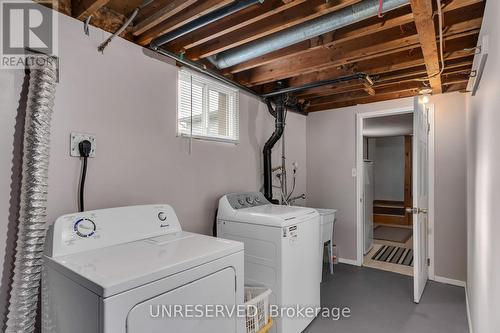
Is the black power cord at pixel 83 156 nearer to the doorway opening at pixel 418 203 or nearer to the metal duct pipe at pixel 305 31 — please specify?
the metal duct pipe at pixel 305 31

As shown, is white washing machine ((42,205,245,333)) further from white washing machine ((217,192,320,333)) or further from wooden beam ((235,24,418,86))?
wooden beam ((235,24,418,86))

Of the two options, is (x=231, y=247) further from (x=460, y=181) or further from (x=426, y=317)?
(x=460, y=181)

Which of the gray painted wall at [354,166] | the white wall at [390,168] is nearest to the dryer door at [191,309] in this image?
the gray painted wall at [354,166]

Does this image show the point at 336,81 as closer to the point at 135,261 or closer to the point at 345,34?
the point at 345,34

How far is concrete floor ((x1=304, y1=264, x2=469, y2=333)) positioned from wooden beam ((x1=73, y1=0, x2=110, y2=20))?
109 inches

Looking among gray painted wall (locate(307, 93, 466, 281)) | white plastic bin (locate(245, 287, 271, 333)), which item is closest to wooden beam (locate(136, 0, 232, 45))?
white plastic bin (locate(245, 287, 271, 333))

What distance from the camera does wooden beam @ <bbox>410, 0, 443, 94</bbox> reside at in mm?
1446

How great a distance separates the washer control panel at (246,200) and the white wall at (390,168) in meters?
5.13

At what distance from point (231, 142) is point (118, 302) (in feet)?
6.40

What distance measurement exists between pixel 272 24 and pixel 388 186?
623 cm

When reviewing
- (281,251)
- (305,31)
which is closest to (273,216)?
(281,251)

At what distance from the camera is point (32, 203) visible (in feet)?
4.35

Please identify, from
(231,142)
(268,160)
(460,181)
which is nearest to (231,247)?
(231,142)

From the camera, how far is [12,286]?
1.40 m
